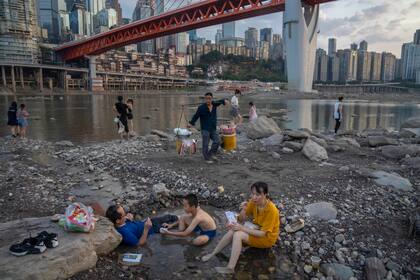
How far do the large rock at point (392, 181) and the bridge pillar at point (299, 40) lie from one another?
47.8 m

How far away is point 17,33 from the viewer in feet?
234

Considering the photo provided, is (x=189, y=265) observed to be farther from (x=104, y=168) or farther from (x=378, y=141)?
(x=378, y=141)

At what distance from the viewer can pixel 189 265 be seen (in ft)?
12.1

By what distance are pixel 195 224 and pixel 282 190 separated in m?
2.05

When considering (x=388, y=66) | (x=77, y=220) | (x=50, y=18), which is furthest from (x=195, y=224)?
(x=388, y=66)

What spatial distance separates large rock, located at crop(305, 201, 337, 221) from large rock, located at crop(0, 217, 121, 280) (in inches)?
111

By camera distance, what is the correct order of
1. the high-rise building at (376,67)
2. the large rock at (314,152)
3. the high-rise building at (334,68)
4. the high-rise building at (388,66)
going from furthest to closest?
1. the high-rise building at (388,66)
2. the high-rise building at (376,67)
3. the high-rise building at (334,68)
4. the large rock at (314,152)

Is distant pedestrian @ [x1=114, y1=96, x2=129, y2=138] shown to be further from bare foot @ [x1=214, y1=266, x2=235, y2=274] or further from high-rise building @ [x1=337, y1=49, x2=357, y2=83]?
high-rise building @ [x1=337, y1=49, x2=357, y2=83]

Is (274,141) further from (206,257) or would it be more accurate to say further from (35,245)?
(35,245)

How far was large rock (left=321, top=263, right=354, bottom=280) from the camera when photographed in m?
3.44

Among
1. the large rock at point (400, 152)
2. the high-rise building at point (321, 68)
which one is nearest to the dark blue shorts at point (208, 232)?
the large rock at point (400, 152)

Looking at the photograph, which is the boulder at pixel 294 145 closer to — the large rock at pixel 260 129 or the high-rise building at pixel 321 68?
the large rock at pixel 260 129

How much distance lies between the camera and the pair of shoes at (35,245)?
9.94 ft

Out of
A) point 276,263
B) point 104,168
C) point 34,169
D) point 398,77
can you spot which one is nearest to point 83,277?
point 276,263
